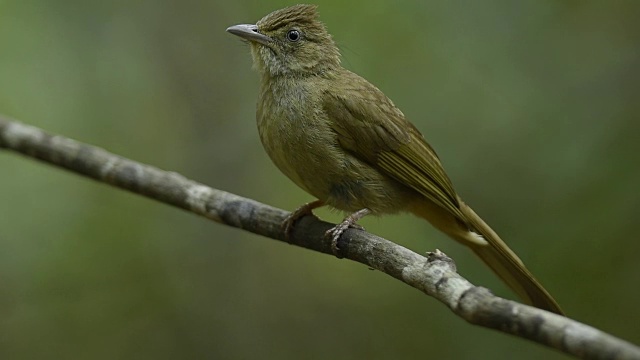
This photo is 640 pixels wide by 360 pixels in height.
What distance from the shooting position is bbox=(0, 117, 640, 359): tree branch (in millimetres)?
2238

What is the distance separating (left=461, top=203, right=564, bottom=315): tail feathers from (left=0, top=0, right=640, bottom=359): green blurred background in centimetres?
72

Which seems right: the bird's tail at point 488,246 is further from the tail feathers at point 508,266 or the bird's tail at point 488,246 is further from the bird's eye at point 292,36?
the bird's eye at point 292,36

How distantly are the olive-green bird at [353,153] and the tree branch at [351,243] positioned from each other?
161 millimetres

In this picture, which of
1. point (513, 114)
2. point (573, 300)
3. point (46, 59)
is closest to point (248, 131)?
Result: point (46, 59)

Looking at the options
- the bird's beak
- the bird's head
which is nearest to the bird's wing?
the bird's head

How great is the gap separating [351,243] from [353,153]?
65cm

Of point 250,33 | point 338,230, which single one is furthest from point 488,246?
point 250,33

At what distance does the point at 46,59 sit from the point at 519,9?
3.00 meters

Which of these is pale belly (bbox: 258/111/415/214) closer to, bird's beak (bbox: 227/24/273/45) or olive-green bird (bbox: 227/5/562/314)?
olive-green bird (bbox: 227/5/562/314)

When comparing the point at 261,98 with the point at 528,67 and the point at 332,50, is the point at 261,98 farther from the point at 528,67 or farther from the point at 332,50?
the point at 528,67

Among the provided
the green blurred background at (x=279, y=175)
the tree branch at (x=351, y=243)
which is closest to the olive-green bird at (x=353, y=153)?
the tree branch at (x=351, y=243)

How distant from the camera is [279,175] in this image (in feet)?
19.1

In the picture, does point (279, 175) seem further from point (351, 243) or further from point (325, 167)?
point (351, 243)

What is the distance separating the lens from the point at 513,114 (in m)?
5.30
